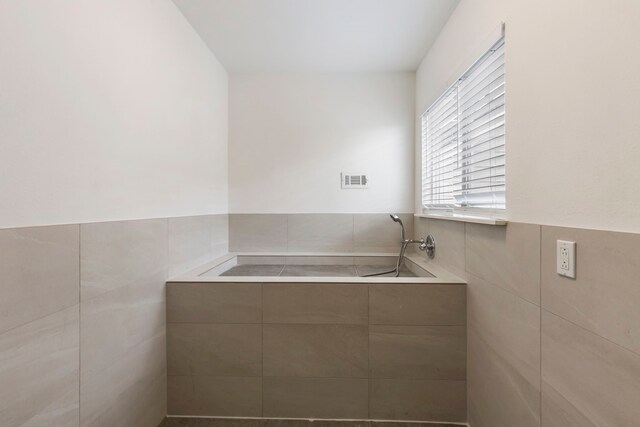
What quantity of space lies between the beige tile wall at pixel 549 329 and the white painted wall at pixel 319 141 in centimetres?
115

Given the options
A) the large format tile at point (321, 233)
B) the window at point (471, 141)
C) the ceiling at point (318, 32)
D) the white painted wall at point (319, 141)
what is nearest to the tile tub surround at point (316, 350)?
the window at point (471, 141)

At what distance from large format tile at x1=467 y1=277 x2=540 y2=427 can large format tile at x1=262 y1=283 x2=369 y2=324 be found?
52 centimetres

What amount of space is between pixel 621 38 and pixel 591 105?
0.50 feet

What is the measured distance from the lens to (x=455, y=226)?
5.44 feet

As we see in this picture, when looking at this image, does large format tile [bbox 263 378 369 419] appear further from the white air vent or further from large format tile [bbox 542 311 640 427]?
the white air vent

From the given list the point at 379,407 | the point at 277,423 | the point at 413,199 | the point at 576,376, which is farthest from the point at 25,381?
the point at 413,199

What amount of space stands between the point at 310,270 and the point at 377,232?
0.67 m

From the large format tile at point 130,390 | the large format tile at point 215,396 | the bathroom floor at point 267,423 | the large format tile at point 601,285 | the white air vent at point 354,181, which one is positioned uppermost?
the white air vent at point 354,181

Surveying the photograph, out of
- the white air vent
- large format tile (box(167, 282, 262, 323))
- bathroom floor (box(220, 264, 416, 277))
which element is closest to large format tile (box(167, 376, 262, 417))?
large format tile (box(167, 282, 262, 323))

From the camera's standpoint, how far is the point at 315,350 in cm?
153

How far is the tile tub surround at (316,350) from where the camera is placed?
1508 mm

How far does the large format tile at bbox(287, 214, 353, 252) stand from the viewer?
2537mm

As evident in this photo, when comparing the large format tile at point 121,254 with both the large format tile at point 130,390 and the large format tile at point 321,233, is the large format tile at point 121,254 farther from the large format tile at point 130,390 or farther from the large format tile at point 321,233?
the large format tile at point 321,233

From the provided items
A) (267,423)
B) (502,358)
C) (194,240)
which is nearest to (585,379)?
(502,358)
